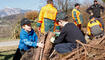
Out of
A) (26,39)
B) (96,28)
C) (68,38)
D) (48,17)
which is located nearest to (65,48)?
(68,38)

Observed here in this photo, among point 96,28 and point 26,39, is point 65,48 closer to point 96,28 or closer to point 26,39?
point 26,39

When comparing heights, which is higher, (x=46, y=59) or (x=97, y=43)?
(x=97, y=43)

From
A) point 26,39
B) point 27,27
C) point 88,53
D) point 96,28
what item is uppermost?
point 27,27

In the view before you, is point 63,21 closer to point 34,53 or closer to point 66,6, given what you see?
point 34,53

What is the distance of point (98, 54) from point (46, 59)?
49.8 inches

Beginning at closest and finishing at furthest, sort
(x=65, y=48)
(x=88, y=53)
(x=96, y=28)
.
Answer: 1. (x=88, y=53)
2. (x=65, y=48)
3. (x=96, y=28)

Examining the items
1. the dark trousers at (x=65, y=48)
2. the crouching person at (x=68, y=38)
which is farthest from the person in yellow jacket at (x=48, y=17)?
the dark trousers at (x=65, y=48)

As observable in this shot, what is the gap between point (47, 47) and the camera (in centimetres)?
441

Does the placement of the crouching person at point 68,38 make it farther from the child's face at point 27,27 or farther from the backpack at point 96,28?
the backpack at point 96,28

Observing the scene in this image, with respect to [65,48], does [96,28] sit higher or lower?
lower

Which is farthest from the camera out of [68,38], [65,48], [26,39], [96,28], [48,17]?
[96,28]

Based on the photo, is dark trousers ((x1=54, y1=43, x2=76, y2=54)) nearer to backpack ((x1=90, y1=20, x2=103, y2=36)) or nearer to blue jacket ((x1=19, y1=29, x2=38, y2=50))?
blue jacket ((x1=19, y1=29, x2=38, y2=50))

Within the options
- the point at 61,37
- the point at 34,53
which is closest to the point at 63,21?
the point at 61,37

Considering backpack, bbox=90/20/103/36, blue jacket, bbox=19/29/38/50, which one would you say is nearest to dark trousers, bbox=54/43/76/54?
blue jacket, bbox=19/29/38/50
